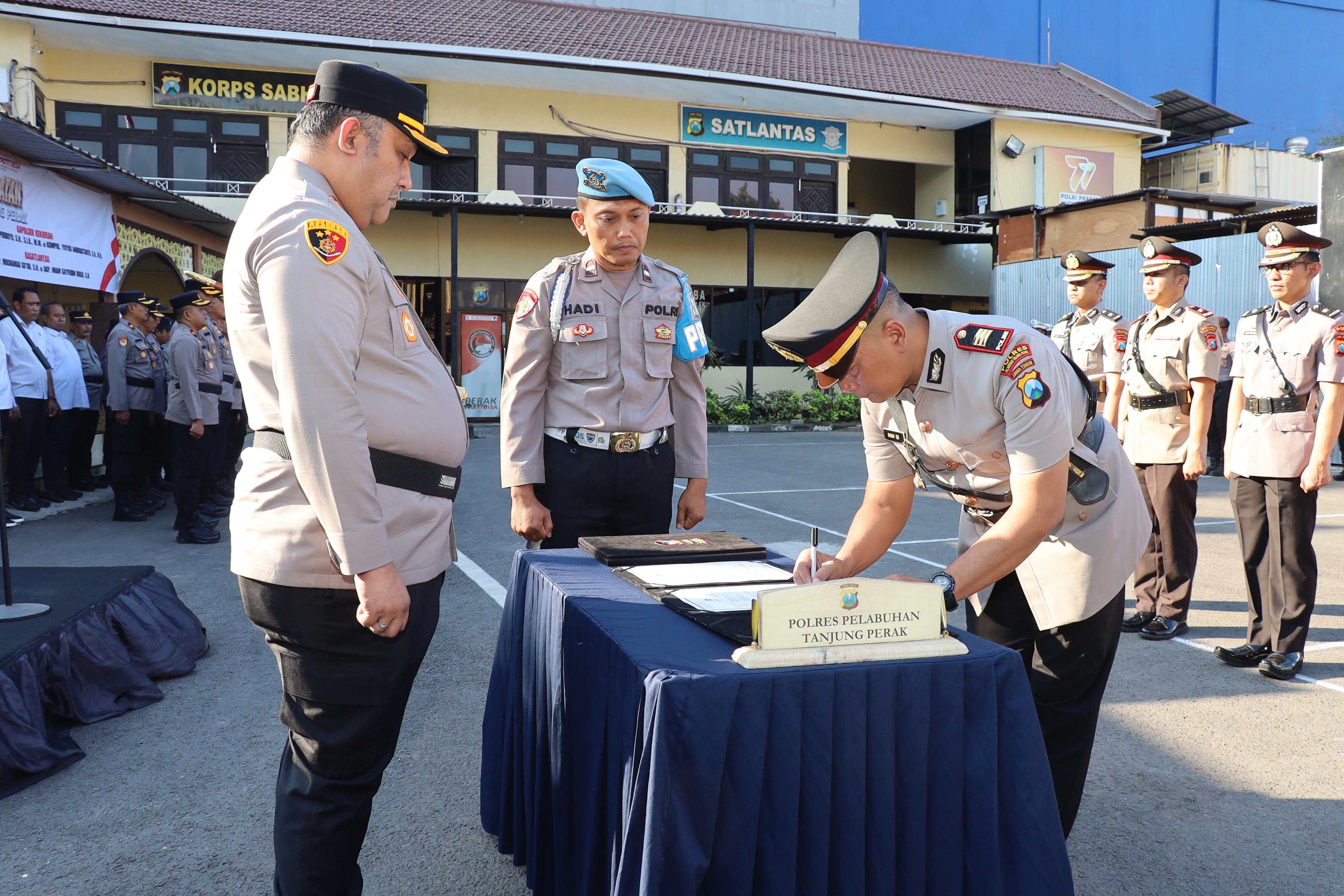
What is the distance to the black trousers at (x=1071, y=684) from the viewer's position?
7.08 feet

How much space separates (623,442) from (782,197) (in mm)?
18131

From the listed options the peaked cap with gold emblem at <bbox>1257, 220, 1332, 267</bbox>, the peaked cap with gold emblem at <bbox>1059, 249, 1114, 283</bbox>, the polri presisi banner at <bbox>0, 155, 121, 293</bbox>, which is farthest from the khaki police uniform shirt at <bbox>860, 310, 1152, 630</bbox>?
the polri presisi banner at <bbox>0, 155, 121, 293</bbox>

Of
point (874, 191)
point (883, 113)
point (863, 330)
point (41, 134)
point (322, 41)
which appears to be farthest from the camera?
point (874, 191)

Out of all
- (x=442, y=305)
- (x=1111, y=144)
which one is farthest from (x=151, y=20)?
(x=1111, y=144)

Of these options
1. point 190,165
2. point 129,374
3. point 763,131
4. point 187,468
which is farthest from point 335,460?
point 763,131

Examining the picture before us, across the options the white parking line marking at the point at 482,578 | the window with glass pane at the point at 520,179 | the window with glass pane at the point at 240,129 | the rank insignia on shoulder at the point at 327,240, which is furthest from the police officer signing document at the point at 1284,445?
the window with glass pane at the point at 240,129

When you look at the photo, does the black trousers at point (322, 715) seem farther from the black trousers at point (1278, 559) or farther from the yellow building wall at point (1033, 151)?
the yellow building wall at point (1033, 151)

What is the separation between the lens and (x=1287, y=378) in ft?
13.2

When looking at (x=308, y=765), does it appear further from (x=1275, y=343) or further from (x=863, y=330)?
(x=1275, y=343)

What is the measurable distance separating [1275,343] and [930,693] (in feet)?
11.4

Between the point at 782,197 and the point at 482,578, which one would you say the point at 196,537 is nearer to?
the point at 482,578

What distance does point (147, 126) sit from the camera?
1650 cm

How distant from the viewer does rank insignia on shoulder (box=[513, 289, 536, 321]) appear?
3031mm

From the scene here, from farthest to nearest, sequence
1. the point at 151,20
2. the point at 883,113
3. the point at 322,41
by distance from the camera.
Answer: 1. the point at 883,113
2. the point at 322,41
3. the point at 151,20
